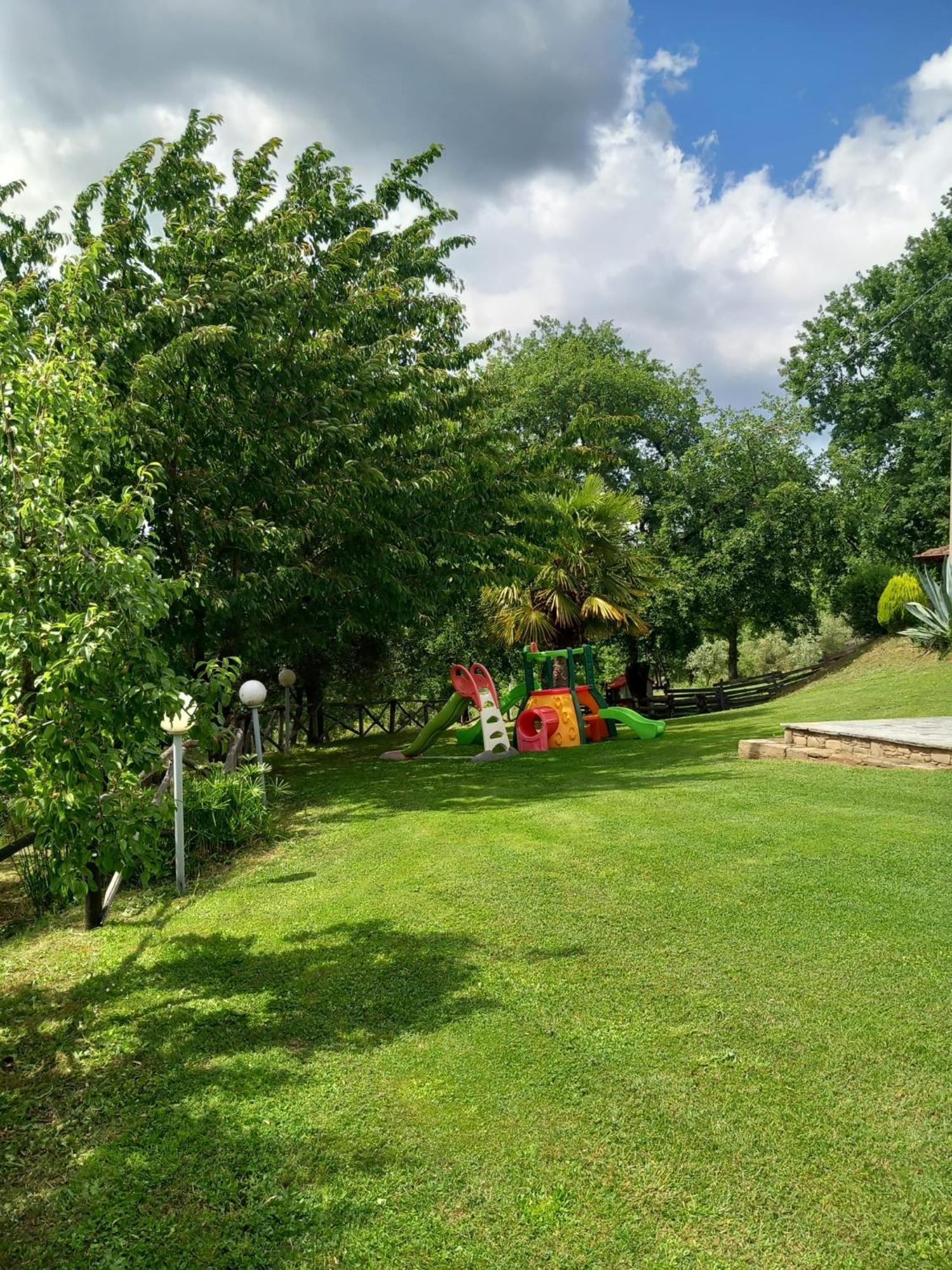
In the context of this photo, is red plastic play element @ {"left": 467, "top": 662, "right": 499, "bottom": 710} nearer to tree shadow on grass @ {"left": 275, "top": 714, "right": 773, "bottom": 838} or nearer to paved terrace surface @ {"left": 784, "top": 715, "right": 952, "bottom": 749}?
tree shadow on grass @ {"left": 275, "top": 714, "right": 773, "bottom": 838}

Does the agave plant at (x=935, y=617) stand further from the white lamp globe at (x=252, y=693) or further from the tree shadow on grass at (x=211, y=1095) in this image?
the tree shadow on grass at (x=211, y=1095)

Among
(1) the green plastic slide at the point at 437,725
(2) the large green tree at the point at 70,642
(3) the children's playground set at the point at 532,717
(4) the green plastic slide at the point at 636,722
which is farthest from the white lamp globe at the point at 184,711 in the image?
(4) the green plastic slide at the point at 636,722

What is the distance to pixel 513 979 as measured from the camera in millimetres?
3936

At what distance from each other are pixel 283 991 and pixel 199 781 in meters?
4.22

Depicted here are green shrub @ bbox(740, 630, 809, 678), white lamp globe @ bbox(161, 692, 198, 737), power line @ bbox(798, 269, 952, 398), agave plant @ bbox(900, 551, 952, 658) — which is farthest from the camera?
green shrub @ bbox(740, 630, 809, 678)

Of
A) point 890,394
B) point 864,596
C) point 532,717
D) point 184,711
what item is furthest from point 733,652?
point 184,711

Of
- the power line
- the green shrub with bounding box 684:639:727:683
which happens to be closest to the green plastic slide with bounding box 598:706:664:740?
the green shrub with bounding box 684:639:727:683

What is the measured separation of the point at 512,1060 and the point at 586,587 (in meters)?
14.1

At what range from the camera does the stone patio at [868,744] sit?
8.07 metres

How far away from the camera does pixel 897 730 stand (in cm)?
901

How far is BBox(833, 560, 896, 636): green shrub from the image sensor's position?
68.7 feet

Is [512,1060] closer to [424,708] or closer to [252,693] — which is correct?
[252,693]

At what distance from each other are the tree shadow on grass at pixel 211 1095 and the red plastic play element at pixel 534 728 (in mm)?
8394

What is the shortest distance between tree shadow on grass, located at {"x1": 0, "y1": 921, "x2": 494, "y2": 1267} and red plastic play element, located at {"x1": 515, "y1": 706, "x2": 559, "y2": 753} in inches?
330
